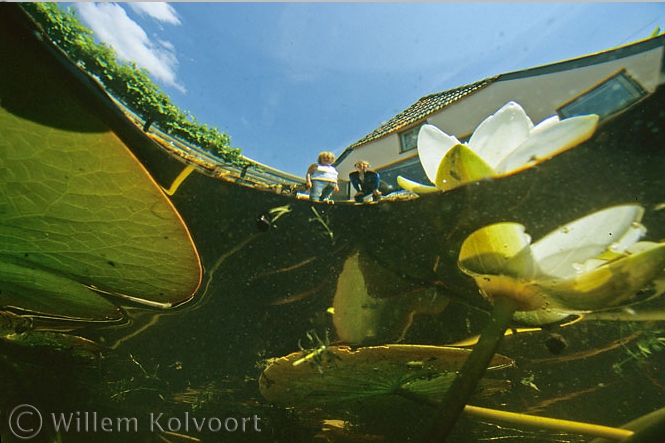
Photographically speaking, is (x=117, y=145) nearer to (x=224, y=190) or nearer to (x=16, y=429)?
(x=224, y=190)

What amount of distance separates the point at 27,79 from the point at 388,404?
0.96 meters

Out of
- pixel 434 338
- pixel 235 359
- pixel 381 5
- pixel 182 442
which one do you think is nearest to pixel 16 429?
pixel 182 442

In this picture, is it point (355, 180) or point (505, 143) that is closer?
point (505, 143)

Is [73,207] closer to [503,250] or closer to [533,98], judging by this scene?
[503,250]

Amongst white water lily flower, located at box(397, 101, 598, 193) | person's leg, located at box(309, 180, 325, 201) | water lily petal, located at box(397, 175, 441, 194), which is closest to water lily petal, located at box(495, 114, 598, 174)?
white water lily flower, located at box(397, 101, 598, 193)

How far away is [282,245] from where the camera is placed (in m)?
0.60

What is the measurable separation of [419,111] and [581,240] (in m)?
0.63

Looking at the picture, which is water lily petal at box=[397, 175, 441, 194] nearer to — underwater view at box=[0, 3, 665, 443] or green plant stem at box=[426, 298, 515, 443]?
underwater view at box=[0, 3, 665, 443]

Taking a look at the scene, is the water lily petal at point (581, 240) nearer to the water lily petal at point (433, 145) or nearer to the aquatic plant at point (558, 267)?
the aquatic plant at point (558, 267)

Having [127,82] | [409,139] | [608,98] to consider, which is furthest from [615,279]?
[127,82]

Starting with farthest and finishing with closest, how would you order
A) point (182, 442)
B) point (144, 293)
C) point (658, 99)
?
point (182, 442), point (144, 293), point (658, 99)

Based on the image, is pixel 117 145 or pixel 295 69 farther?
pixel 295 69

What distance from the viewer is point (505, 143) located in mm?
455

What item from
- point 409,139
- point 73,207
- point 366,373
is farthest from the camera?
point 409,139
